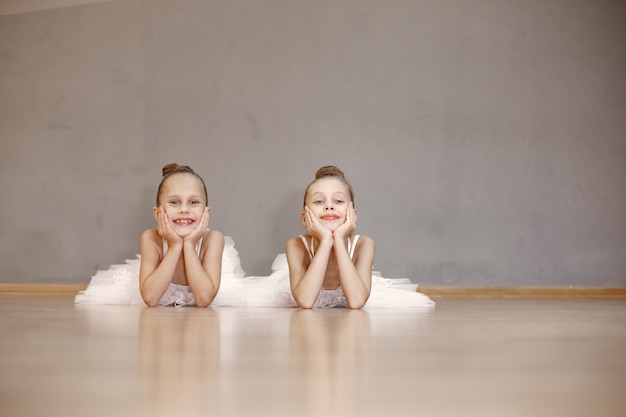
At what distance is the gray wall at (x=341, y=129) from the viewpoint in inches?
138

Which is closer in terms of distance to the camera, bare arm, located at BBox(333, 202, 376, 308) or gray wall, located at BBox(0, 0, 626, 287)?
bare arm, located at BBox(333, 202, 376, 308)

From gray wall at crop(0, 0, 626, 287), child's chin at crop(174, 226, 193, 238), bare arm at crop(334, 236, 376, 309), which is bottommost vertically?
bare arm at crop(334, 236, 376, 309)

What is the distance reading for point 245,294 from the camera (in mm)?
2439

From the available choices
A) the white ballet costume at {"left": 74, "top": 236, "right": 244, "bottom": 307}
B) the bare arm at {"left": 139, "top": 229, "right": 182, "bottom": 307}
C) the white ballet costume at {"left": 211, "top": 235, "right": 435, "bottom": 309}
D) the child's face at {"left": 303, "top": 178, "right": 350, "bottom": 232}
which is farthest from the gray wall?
the bare arm at {"left": 139, "top": 229, "right": 182, "bottom": 307}

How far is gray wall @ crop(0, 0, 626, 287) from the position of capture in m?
3.51

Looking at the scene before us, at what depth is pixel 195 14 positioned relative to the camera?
3.71 meters

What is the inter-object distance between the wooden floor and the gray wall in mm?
2413

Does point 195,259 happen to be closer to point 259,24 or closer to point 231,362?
point 231,362

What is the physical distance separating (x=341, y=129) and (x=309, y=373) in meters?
3.03

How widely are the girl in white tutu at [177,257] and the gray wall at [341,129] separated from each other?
Result: 109 centimetres

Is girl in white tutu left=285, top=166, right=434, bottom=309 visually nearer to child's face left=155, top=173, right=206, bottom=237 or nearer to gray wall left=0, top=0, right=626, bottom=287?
child's face left=155, top=173, right=206, bottom=237

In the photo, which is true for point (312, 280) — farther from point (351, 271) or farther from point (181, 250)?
point (181, 250)

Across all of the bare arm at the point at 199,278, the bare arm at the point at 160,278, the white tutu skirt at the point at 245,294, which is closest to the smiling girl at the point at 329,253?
the white tutu skirt at the point at 245,294

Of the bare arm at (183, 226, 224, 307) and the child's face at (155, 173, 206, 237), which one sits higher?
the child's face at (155, 173, 206, 237)
